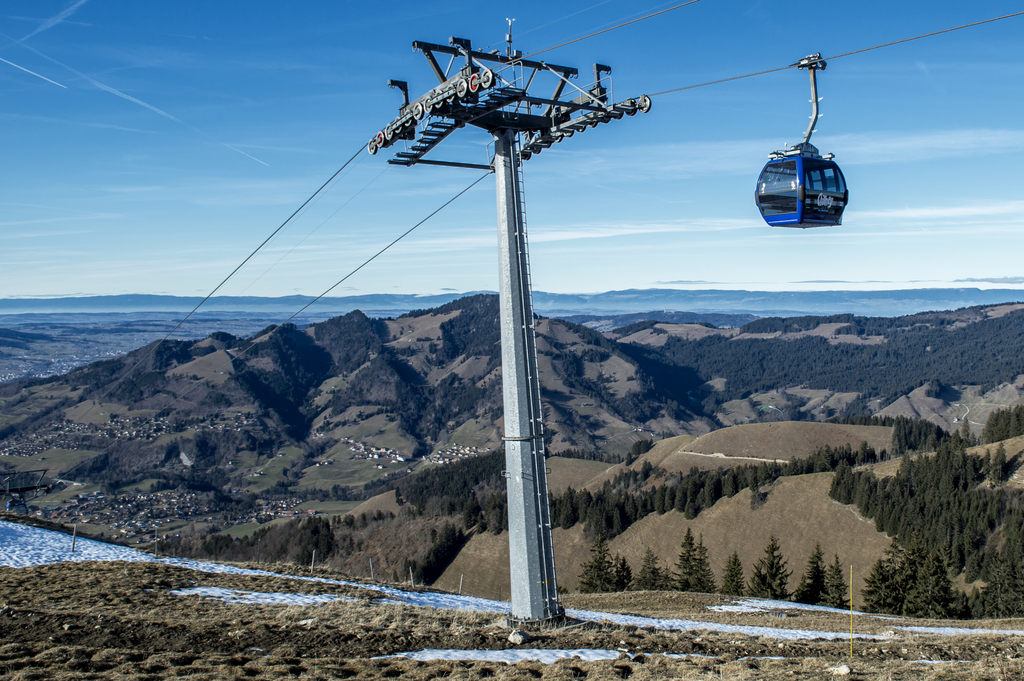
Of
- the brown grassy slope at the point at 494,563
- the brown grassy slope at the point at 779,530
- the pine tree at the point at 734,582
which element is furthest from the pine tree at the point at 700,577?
the brown grassy slope at the point at 494,563

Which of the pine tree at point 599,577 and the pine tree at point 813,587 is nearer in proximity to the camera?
the pine tree at point 813,587

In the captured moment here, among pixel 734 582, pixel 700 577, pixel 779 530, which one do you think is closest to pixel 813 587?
pixel 734 582

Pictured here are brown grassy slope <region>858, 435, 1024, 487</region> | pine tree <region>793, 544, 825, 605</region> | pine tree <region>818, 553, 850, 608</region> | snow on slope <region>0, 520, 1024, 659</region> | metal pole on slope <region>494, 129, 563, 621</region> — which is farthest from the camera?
brown grassy slope <region>858, 435, 1024, 487</region>

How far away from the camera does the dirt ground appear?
16.2 meters

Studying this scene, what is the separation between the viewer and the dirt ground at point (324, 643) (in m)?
16.2

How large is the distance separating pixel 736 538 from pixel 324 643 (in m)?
141

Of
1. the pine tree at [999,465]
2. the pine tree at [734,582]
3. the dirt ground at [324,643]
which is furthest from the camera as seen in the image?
the pine tree at [999,465]

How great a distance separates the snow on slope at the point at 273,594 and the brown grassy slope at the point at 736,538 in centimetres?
10350

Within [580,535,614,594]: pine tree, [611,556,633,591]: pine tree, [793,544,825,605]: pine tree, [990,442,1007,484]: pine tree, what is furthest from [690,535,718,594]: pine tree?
[990,442,1007,484]: pine tree

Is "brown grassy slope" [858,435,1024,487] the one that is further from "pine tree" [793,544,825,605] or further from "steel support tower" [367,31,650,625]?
"steel support tower" [367,31,650,625]

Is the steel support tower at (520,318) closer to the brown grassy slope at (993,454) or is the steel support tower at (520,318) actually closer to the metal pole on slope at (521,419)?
the metal pole on slope at (521,419)

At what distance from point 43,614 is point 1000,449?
16562 cm

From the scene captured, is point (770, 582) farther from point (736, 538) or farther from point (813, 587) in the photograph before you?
point (736, 538)

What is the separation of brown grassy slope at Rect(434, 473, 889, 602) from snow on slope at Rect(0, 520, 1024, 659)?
103 meters
